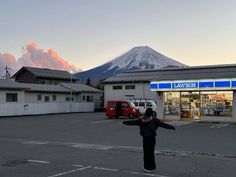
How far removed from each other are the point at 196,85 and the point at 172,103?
2.99 metres

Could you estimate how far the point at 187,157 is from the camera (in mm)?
11945

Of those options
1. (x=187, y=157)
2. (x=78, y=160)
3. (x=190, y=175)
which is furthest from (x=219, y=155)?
(x=78, y=160)

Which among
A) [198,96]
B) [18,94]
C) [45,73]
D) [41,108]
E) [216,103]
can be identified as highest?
[45,73]

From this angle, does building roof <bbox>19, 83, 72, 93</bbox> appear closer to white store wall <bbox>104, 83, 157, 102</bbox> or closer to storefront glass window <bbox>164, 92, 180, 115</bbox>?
white store wall <bbox>104, 83, 157, 102</bbox>

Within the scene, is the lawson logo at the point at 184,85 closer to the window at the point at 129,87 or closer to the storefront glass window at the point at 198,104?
the storefront glass window at the point at 198,104

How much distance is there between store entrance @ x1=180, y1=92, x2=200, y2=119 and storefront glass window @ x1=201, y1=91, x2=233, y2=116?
50cm

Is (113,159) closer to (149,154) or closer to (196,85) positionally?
(149,154)

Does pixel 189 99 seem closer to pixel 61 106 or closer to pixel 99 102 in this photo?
pixel 61 106

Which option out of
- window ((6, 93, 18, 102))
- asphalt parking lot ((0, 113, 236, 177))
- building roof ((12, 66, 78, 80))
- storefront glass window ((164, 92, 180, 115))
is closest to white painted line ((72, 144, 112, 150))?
asphalt parking lot ((0, 113, 236, 177))

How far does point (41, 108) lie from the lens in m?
45.6

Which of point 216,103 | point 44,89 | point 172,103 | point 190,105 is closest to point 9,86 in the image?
point 44,89

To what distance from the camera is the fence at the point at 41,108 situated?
4028 centimetres

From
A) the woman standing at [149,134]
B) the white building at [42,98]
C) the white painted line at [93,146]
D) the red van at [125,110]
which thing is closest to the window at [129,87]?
the white building at [42,98]

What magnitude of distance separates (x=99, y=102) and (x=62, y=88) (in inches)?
319
